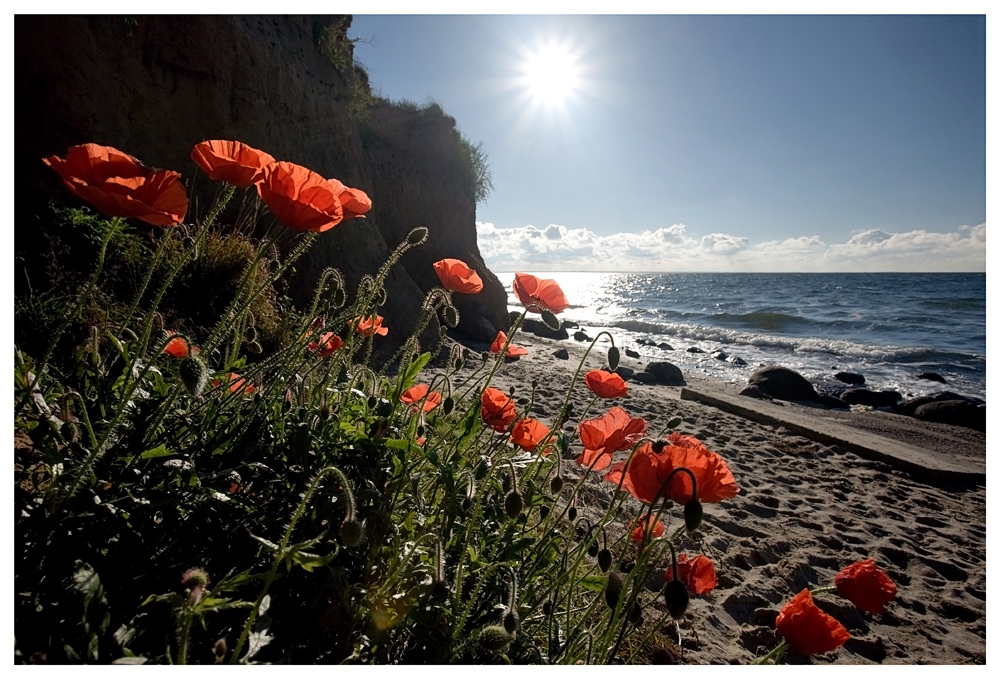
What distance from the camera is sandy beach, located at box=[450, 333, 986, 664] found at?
7.50 feet

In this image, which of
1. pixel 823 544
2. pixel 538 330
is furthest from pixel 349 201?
pixel 538 330

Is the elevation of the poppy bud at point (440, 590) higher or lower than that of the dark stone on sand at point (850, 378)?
higher

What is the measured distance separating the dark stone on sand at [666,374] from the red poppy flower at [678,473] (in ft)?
27.0

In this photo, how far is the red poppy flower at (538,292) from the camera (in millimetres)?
1764

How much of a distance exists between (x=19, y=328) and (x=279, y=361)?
248 cm

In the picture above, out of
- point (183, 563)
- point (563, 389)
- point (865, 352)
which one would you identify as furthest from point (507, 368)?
point (865, 352)

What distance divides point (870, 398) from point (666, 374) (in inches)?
166

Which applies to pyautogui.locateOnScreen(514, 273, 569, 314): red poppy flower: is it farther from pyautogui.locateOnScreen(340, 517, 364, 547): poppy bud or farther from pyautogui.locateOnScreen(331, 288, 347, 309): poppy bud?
pyautogui.locateOnScreen(340, 517, 364, 547): poppy bud

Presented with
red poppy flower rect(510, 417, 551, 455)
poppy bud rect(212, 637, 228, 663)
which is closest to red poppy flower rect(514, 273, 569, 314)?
red poppy flower rect(510, 417, 551, 455)

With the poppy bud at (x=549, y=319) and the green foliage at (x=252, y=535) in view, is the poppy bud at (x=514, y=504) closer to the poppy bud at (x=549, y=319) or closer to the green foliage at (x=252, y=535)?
the green foliage at (x=252, y=535)

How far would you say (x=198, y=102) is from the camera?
6023mm

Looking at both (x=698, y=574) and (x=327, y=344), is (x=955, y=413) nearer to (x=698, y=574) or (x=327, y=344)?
(x=698, y=574)

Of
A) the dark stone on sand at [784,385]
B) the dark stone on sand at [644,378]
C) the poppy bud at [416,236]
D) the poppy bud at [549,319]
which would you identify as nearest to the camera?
the poppy bud at [416,236]

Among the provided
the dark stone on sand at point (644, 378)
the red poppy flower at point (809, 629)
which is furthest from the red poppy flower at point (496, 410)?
the dark stone on sand at point (644, 378)
